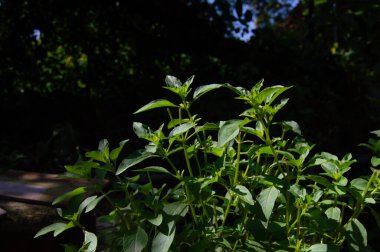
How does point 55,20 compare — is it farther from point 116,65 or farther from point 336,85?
point 336,85

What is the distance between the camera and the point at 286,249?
1336 millimetres

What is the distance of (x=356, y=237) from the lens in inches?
50.8

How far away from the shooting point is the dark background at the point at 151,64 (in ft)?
15.6

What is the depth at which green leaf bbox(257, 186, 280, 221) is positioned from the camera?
4.02 ft

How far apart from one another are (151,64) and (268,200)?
457cm

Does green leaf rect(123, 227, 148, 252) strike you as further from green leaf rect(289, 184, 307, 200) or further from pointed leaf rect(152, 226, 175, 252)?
green leaf rect(289, 184, 307, 200)

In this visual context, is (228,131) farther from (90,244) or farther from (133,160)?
(90,244)

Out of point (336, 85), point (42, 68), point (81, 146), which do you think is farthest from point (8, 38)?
point (336, 85)

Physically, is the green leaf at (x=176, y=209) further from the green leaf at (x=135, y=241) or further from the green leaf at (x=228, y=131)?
the green leaf at (x=228, y=131)

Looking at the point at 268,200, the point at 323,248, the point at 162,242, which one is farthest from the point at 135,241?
the point at 323,248

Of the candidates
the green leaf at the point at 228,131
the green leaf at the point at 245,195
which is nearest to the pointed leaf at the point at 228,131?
the green leaf at the point at 228,131

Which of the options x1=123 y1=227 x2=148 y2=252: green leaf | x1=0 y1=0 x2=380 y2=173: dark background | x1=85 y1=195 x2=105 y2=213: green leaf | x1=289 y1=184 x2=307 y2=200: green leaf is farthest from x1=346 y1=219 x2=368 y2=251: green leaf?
x1=0 y1=0 x2=380 y2=173: dark background

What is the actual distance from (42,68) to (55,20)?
21.1 inches

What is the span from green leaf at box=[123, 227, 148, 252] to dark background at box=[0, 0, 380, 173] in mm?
3086
